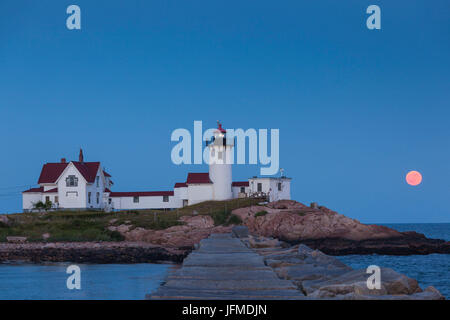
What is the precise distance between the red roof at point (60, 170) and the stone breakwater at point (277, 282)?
35.3 meters

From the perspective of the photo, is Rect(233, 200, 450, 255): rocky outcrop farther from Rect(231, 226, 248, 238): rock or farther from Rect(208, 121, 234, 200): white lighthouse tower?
Rect(208, 121, 234, 200): white lighthouse tower

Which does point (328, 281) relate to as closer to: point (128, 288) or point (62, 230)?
point (128, 288)

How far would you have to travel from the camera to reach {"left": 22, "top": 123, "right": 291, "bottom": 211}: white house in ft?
163

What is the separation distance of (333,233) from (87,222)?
65.2ft

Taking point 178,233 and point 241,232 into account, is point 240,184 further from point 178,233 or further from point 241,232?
point 241,232

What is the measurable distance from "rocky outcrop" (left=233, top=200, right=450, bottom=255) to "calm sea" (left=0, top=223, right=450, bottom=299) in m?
2.86

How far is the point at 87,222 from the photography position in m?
41.9

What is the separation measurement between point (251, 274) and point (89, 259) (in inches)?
820

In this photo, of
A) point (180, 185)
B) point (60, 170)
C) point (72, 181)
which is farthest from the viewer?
point (180, 185)

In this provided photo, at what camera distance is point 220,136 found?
56344mm

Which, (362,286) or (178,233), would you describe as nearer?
(362,286)

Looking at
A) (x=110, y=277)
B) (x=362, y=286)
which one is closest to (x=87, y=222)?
(x=110, y=277)

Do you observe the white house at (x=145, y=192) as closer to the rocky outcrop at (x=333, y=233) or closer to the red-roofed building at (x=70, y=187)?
the red-roofed building at (x=70, y=187)
